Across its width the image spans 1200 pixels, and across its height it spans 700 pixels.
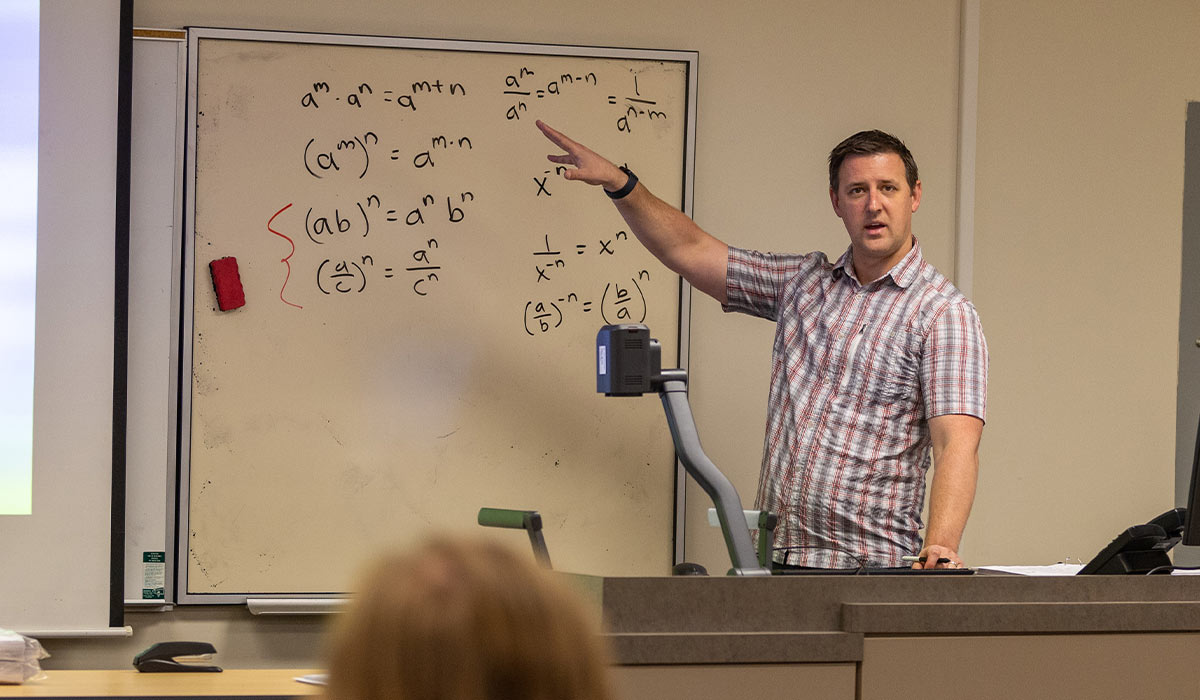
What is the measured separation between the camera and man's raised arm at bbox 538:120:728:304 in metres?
2.49

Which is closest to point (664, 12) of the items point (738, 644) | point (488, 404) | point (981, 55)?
point (981, 55)

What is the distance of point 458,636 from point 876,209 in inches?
74.7

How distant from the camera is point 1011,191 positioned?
10.2ft

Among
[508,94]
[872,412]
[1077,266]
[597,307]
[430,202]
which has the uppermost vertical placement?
[508,94]

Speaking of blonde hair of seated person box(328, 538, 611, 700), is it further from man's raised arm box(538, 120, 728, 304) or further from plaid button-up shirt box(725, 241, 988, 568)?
man's raised arm box(538, 120, 728, 304)

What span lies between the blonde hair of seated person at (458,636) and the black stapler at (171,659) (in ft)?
5.36

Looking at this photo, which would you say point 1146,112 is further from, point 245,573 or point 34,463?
point 34,463

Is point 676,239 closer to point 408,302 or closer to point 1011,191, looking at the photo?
point 408,302

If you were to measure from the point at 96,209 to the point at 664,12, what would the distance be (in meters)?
1.48

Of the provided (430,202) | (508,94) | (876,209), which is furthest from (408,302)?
(876,209)

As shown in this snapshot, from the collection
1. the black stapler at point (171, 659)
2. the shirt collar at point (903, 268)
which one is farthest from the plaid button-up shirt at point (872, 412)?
the black stapler at point (171, 659)

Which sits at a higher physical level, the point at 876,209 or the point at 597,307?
the point at 876,209

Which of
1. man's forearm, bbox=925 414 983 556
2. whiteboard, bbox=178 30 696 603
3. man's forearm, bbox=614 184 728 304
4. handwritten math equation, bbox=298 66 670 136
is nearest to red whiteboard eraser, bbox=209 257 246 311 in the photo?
whiteboard, bbox=178 30 696 603

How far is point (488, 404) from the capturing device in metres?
2.90
